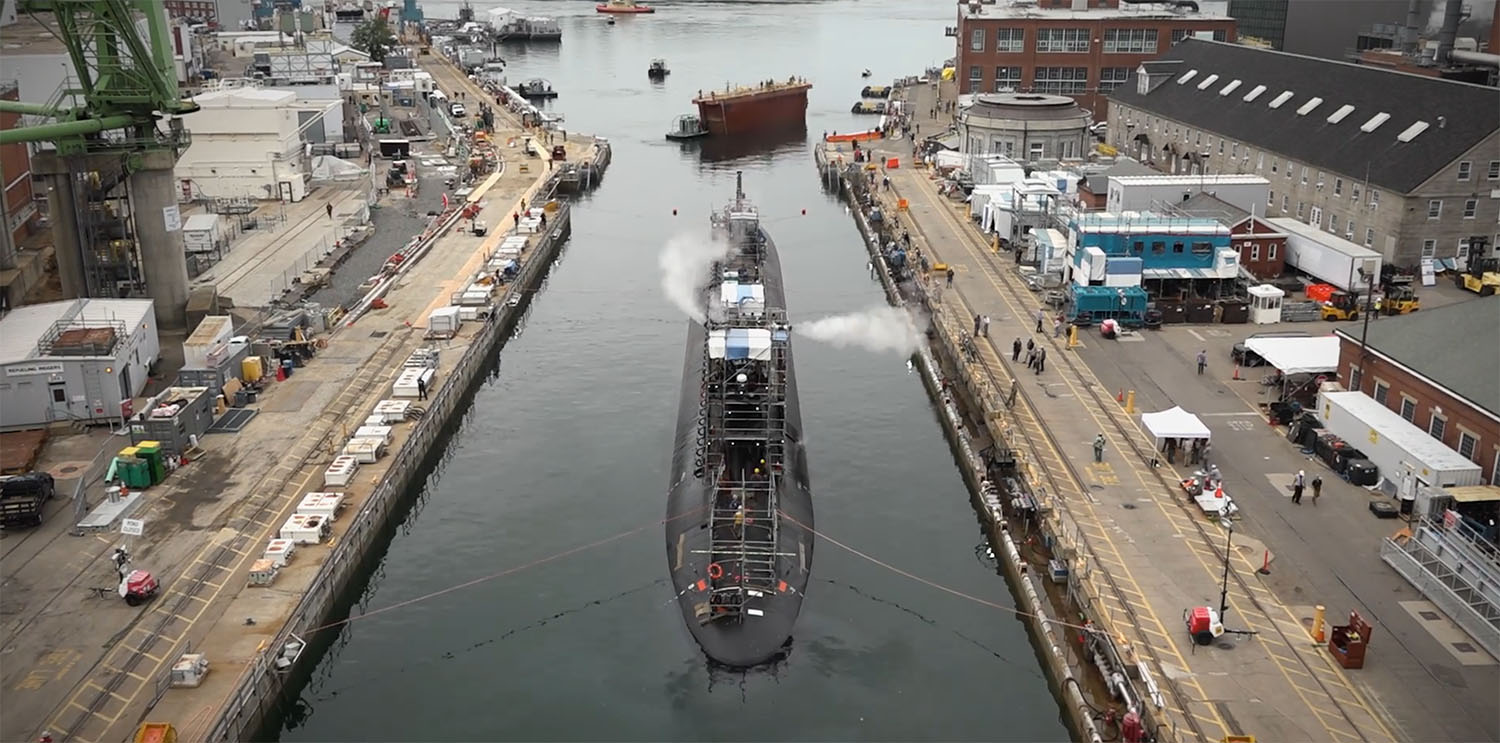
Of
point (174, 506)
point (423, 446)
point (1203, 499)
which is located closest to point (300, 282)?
point (423, 446)

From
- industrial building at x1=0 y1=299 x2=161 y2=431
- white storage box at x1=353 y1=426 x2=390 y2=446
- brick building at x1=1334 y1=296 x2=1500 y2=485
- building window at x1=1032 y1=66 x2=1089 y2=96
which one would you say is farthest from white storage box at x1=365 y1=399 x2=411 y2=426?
building window at x1=1032 y1=66 x2=1089 y2=96

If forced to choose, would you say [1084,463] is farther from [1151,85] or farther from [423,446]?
[1151,85]

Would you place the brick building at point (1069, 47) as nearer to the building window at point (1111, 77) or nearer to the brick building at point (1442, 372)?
the building window at point (1111, 77)

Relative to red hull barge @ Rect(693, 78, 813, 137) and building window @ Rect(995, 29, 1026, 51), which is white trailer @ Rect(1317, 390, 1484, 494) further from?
red hull barge @ Rect(693, 78, 813, 137)

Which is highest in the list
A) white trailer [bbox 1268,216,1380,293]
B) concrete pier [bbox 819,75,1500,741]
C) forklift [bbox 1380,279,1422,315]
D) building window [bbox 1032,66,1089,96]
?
building window [bbox 1032,66,1089,96]

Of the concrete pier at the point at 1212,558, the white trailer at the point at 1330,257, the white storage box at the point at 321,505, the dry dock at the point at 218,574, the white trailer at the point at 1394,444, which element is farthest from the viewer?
the white trailer at the point at 1330,257

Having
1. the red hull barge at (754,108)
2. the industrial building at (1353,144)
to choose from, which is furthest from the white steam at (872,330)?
the red hull barge at (754,108)
